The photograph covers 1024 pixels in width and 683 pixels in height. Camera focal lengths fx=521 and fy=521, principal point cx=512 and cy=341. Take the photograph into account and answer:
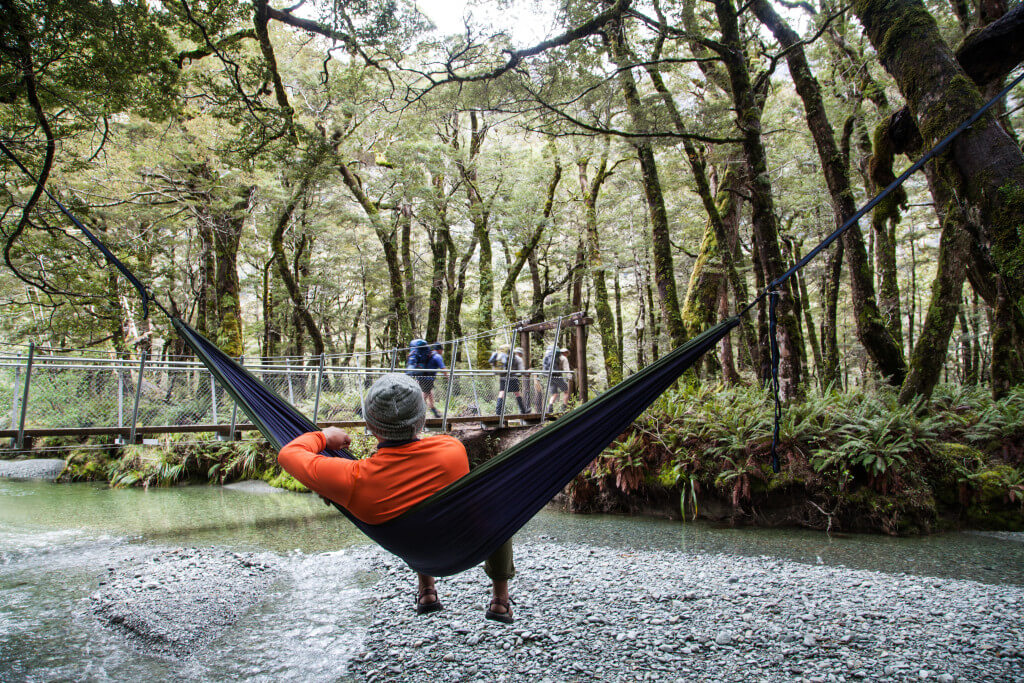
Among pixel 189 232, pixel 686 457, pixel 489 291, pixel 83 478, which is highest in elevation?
pixel 189 232

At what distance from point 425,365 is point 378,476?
14.3 ft

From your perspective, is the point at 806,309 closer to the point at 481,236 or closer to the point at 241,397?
the point at 481,236

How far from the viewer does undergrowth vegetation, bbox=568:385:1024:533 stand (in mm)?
3670

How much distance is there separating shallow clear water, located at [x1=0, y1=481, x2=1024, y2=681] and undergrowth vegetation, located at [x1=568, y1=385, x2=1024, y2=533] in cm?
21

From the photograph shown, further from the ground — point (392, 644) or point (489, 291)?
point (489, 291)

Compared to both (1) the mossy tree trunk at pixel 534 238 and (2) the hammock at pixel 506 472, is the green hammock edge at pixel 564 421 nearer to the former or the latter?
(2) the hammock at pixel 506 472

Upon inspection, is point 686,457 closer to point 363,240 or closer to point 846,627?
point 846,627

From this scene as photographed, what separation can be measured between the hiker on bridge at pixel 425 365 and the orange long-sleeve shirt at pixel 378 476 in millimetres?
3546

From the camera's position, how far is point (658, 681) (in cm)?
191

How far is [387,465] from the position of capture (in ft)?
4.78

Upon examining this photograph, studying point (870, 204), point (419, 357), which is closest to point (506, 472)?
point (870, 204)

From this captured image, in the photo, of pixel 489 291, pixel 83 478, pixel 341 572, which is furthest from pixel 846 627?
pixel 83 478

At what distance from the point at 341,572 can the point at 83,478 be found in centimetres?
773

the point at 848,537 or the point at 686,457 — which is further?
the point at 686,457
